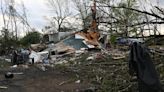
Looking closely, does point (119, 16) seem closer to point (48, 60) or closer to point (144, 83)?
point (144, 83)

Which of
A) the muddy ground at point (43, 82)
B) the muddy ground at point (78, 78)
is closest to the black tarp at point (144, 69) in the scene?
the muddy ground at point (78, 78)

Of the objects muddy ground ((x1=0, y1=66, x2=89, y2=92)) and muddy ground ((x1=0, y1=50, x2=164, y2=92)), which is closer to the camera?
muddy ground ((x1=0, y1=50, x2=164, y2=92))

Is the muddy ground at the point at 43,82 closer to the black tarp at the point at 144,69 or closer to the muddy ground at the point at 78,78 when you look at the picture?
the muddy ground at the point at 78,78

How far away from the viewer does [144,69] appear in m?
6.98

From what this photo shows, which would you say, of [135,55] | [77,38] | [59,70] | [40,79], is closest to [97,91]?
[135,55]

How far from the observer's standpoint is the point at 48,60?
60.2ft

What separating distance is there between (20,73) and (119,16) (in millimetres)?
8861

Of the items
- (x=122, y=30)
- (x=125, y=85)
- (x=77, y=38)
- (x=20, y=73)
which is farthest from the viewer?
(x=77, y=38)

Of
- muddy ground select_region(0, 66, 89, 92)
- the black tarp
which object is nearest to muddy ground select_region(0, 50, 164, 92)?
muddy ground select_region(0, 66, 89, 92)

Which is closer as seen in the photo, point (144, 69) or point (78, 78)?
point (144, 69)

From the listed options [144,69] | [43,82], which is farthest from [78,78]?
[144,69]

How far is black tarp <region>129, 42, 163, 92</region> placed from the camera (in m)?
6.72

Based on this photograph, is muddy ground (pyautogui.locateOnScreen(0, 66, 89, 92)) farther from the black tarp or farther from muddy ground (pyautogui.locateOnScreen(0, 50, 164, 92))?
the black tarp

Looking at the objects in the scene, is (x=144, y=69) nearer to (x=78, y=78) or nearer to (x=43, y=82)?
(x=78, y=78)
